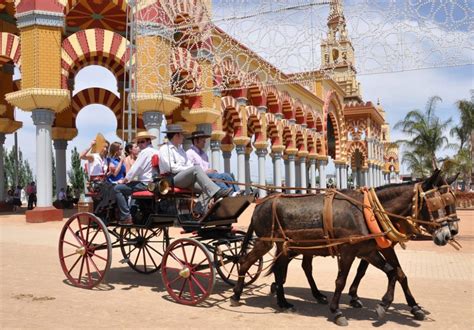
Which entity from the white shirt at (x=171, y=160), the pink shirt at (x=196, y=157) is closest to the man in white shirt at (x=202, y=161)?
the pink shirt at (x=196, y=157)

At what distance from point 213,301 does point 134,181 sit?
203 cm

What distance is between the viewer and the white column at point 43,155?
15.0m

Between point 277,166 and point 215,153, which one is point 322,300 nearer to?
point 215,153

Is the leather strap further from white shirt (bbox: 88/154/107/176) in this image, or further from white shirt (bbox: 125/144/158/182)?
white shirt (bbox: 88/154/107/176)

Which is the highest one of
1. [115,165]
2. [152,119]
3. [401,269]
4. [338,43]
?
[338,43]

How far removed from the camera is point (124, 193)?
6.45 meters

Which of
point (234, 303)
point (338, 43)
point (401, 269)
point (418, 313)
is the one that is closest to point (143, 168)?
point (234, 303)

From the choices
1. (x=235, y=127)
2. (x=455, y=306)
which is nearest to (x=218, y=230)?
(x=455, y=306)

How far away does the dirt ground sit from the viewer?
4742mm

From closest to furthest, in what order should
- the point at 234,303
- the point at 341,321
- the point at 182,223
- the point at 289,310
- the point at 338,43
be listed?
the point at 341,321, the point at 289,310, the point at 234,303, the point at 182,223, the point at 338,43

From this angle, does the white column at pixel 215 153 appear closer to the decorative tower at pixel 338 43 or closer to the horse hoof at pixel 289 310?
the decorative tower at pixel 338 43

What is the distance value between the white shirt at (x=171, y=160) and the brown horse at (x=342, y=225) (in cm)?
131

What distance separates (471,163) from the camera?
33844 mm

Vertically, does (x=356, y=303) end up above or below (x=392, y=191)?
below
